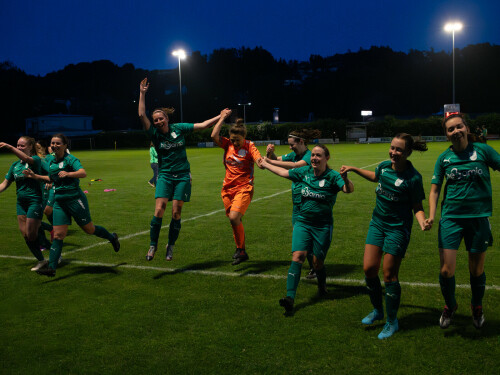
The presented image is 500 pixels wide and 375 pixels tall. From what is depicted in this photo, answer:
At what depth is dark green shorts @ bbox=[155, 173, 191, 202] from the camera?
25.3ft

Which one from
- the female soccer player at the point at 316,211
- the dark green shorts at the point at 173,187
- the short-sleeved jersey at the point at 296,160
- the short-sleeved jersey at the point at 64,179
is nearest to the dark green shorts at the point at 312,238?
the female soccer player at the point at 316,211

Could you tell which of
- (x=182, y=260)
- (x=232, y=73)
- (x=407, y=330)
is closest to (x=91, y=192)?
(x=182, y=260)

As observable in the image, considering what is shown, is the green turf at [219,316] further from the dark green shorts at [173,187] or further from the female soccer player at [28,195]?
the dark green shorts at [173,187]

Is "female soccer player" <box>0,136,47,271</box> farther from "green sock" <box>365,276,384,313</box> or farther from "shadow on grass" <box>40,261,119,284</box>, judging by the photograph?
"green sock" <box>365,276,384,313</box>

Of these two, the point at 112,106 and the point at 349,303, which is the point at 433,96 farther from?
the point at 349,303

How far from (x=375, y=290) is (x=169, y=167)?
385 cm

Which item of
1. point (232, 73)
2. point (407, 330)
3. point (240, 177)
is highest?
point (232, 73)

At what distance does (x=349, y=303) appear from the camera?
5.86 metres

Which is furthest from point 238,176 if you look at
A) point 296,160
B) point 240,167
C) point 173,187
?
point 296,160

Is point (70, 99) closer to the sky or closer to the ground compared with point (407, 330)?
closer to the sky

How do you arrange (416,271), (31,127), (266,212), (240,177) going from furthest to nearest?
(31,127), (266,212), (240,177), (416,271)

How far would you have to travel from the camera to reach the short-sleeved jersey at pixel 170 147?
7.66 m

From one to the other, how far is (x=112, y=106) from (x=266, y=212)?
108 metres

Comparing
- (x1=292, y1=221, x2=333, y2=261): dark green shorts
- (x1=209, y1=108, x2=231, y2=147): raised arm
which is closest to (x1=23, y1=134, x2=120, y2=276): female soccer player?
(x1=209, y1=108, x2=231, y2=147): raised arm
